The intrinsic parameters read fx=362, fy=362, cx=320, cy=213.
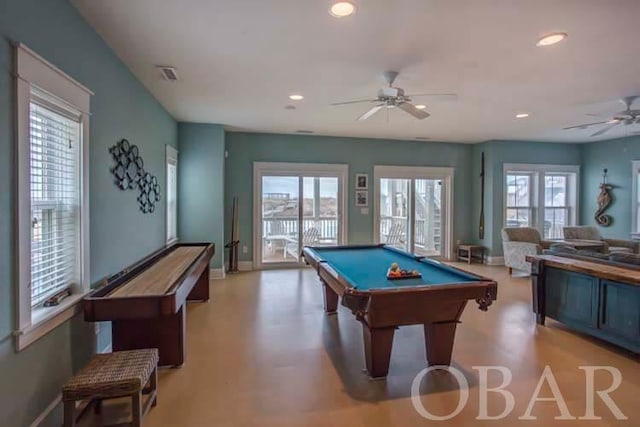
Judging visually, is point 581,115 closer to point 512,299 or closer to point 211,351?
point 512,299

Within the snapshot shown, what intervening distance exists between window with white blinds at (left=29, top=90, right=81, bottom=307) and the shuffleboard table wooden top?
1.18 feet

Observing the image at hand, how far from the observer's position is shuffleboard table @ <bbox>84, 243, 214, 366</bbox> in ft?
8.00

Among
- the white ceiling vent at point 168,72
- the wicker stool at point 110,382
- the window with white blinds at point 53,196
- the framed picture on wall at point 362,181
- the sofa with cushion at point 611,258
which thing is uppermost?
the white ceiling vent at point 168,72

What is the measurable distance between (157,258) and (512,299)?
472cm

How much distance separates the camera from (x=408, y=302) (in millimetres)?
2545

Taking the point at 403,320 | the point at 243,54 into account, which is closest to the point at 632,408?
the point at 403,320

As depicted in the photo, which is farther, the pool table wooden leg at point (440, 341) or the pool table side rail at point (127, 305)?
the pool table wooden leg at point (440, 341)

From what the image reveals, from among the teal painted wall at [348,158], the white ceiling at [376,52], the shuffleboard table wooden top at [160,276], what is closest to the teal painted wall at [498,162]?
the teal painted wall at [348,158]

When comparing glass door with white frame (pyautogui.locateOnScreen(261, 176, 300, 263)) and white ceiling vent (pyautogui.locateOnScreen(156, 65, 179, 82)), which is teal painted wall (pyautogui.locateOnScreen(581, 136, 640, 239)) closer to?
glass door with white frame (pyautogui.locateOnScreen(261, 176, 300, 263))

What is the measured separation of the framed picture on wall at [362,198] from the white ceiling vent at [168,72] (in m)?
4.49

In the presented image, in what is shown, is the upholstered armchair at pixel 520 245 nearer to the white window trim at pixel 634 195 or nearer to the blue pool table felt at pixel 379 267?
the white window trim at pixel 634 195

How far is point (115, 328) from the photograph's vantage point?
292 centimetres

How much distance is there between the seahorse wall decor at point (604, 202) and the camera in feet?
24.8

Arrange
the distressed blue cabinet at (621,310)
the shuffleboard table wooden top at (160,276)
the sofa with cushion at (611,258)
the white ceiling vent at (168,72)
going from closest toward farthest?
the shuffleboard table wooden top at (160,276) → the distressed blue cabinet at (621,310) → the sofa with cushion at (611,258) → the white ceiling vent at (168,72)
